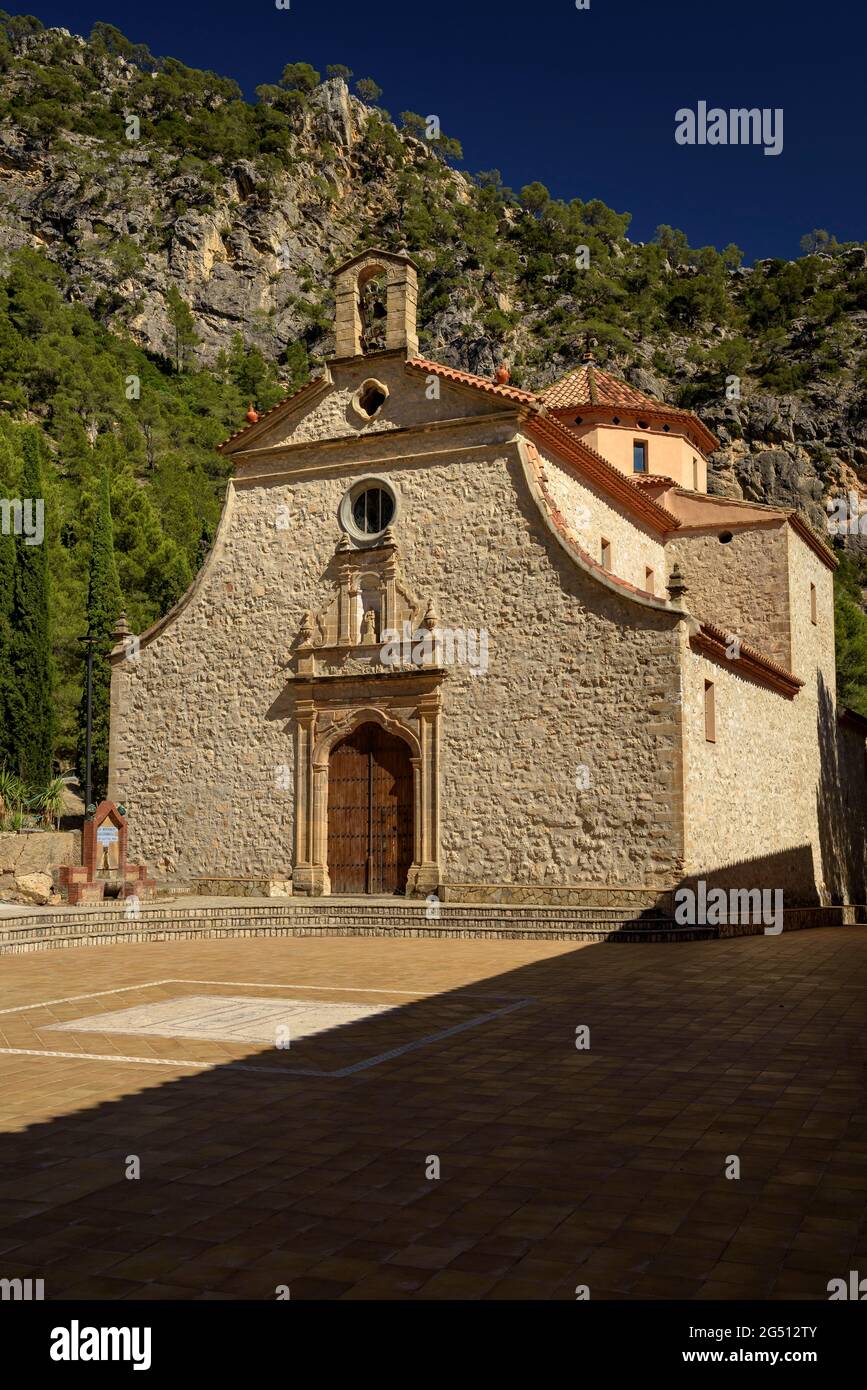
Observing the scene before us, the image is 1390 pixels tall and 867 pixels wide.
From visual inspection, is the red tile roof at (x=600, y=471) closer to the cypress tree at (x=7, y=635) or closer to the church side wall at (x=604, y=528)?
the church side wall at (x=604, y=528)

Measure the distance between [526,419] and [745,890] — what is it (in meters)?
9.59

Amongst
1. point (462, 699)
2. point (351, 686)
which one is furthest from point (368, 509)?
point (462, 699)

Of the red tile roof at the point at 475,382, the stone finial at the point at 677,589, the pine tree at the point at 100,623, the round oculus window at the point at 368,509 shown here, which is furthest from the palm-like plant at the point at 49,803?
the stone finial at the point at 677,589

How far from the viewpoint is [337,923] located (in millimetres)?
18641

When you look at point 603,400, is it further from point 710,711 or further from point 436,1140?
point 436,1140

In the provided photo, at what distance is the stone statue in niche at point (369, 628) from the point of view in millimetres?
21688

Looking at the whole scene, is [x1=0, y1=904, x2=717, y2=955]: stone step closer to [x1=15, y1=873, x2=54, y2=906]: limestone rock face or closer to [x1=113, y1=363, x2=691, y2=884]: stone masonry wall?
[x1=113, y1=363, x2=691, y2=884]: stone masonry wall

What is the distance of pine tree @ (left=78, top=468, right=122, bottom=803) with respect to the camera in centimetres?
3419

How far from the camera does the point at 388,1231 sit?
4641 mm

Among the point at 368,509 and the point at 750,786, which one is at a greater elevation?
the point at 368,509

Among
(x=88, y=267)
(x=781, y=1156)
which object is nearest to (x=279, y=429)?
(x=781, y=1156)

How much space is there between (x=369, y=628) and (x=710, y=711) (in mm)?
6622

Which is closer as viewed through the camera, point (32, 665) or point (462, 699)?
point (462, 699)
